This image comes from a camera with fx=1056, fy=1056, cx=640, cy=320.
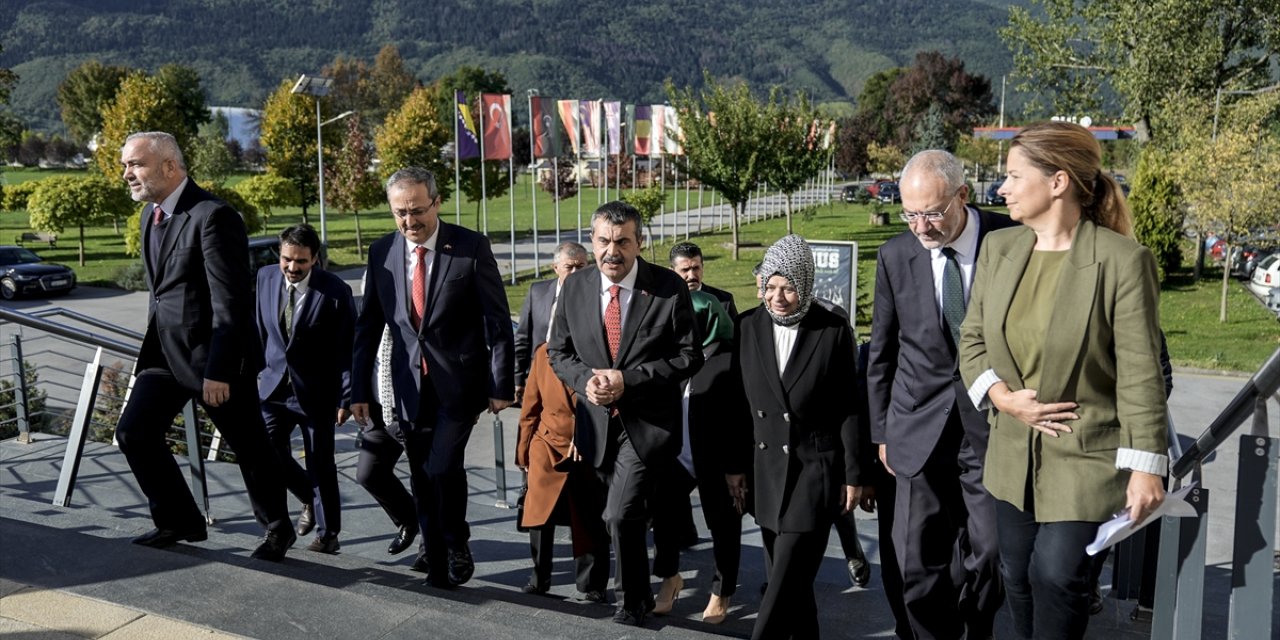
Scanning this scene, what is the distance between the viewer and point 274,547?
5152 millimetres

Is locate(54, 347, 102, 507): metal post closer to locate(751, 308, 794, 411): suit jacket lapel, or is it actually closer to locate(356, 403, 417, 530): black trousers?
locate(356, 403, 417, 530): black trousers

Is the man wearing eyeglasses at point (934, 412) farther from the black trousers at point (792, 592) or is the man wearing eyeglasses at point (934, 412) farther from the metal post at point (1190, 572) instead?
the metal post at point (1190, 572)

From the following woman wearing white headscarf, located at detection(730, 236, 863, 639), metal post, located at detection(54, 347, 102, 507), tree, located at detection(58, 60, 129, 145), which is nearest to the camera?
Result: woman wearing white headscarf, located at detection(730, 236, 863, 639)

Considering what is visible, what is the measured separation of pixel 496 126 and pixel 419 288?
81.9ft

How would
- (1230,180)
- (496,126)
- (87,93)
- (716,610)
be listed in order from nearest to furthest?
1. (716,610)
2. (1230,180)
3. (496,126)
4. (87,93)

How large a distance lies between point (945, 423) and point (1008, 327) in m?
0.78

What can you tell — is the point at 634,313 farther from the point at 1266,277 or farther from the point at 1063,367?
the point at 1266,277

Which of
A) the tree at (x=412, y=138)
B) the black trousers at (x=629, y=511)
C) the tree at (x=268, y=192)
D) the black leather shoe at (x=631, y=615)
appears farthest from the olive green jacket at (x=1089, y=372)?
the tree at (x=268, y=192)

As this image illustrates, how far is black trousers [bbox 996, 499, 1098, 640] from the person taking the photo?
318cm

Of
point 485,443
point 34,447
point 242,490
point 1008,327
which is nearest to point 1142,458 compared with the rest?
point 1008,327

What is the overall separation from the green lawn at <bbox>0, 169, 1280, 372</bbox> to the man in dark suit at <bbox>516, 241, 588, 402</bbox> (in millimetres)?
11629

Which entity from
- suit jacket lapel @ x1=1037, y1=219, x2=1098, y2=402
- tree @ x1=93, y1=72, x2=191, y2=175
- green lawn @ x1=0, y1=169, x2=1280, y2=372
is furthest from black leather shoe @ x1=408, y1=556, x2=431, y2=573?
tree @ x1=93, y1=72, x2=191, y2=175

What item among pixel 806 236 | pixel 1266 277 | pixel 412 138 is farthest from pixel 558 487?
Answer: pixel 806 236

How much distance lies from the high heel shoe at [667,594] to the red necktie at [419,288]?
174 centimetres
